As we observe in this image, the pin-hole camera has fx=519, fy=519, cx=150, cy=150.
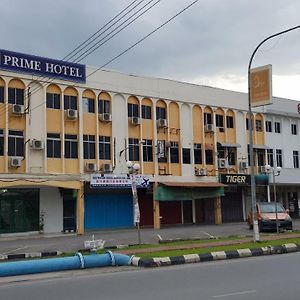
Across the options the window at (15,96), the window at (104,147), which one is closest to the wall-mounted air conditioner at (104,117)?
the window at (104,147)

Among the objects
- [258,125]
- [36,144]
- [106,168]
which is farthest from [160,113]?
[258,125]

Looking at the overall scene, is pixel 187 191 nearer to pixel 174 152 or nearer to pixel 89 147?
pixel 174 152

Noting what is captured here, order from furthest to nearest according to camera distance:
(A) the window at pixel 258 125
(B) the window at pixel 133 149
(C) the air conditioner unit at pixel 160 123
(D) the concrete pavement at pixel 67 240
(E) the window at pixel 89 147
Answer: (A) the window at pixel 258 125, (C) the air conditioner unit at pixel 160 123, (B) the window at pixel 133 149, (E) the window at pixel 89 147, (D) the concrete pavement at pixel 67 240

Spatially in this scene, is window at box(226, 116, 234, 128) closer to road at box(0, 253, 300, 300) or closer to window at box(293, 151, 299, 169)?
window at box(293, 151, 299, 169)

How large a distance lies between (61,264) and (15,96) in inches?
713

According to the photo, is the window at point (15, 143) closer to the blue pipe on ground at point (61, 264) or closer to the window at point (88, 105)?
the window at point (88, 105)

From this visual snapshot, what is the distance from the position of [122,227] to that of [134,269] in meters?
20.4

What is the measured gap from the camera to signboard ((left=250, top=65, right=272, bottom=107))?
22.1 m

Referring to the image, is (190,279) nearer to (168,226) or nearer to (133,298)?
(133,298)

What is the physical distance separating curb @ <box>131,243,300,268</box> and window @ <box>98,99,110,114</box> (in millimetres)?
17909

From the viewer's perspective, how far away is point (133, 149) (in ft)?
117

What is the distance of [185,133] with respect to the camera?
128ft

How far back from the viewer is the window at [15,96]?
100 ft

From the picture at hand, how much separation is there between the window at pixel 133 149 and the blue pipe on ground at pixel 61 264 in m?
19.7
